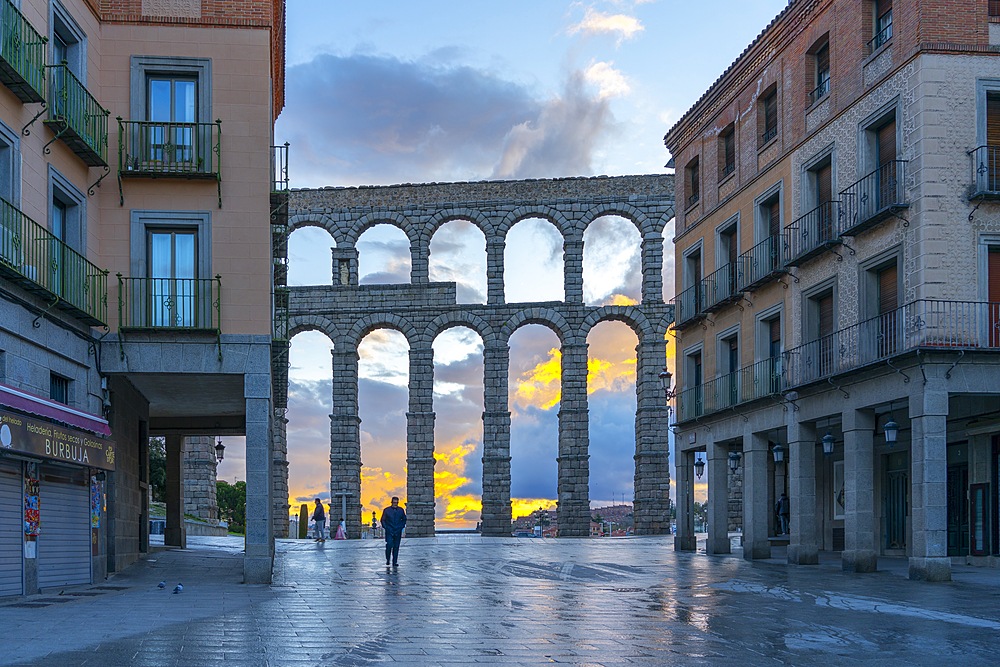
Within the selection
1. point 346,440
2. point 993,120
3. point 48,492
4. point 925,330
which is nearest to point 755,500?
point 925,330

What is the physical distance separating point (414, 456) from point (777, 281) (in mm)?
28451

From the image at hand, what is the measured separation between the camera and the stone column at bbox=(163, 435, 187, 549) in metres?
39.7

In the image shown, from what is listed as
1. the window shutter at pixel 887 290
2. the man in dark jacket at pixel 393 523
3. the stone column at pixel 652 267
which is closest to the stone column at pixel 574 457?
the stone column at pixel 652 267

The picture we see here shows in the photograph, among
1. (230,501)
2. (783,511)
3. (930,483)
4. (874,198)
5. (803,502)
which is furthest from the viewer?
(230,501)

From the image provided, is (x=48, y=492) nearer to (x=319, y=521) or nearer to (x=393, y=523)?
(x=393, y=523)

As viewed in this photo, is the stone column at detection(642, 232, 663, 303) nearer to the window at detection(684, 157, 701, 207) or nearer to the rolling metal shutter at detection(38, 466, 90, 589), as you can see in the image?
the window at detection(684, 157, 701, 207)

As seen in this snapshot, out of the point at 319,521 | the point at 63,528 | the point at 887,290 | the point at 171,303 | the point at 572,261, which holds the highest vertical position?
the point at 572,261

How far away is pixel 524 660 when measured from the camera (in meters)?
11.7

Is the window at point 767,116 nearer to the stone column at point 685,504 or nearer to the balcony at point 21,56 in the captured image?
the stone column at point 685,504

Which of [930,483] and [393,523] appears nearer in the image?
[930,483]

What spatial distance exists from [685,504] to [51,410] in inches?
912

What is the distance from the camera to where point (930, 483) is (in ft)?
74.1

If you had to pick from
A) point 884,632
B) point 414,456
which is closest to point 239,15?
point 884,632

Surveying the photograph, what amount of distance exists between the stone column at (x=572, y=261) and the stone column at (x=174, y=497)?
2207 centimetres
